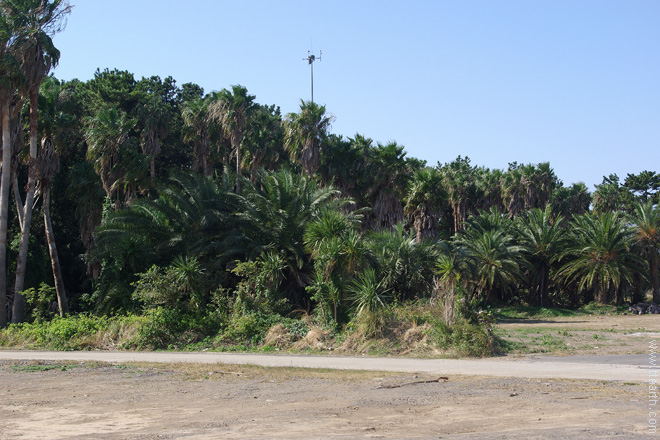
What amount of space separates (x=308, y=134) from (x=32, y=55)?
1725 centimetres

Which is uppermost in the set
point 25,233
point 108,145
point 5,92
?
point 5,92

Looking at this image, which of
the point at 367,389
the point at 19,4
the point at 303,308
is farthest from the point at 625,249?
the point at 19,4

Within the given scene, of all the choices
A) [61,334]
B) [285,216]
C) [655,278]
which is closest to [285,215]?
[285,216]

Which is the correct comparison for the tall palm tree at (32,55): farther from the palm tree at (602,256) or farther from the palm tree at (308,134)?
the palm tree at (602,256)

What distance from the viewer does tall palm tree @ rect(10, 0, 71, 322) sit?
84.4 feet

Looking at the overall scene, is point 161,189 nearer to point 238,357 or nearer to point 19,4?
point 19,4

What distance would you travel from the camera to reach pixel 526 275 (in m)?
39.9

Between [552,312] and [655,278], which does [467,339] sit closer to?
[552,312]

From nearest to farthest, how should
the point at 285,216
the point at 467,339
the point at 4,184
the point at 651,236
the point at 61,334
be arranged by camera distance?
the point at 467,339, the point at 61,334, the point at 285,216, the point at 4,184, the point at 651,236

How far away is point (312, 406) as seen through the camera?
987 centimetres

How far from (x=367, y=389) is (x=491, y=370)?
3502mm

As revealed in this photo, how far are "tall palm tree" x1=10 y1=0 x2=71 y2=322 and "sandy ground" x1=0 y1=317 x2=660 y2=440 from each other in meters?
14.6

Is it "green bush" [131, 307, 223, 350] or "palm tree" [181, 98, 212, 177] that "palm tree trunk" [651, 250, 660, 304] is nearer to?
"green bush" [131, 307, 223, 350]

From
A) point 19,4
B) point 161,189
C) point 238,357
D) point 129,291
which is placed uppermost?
point 19,4
